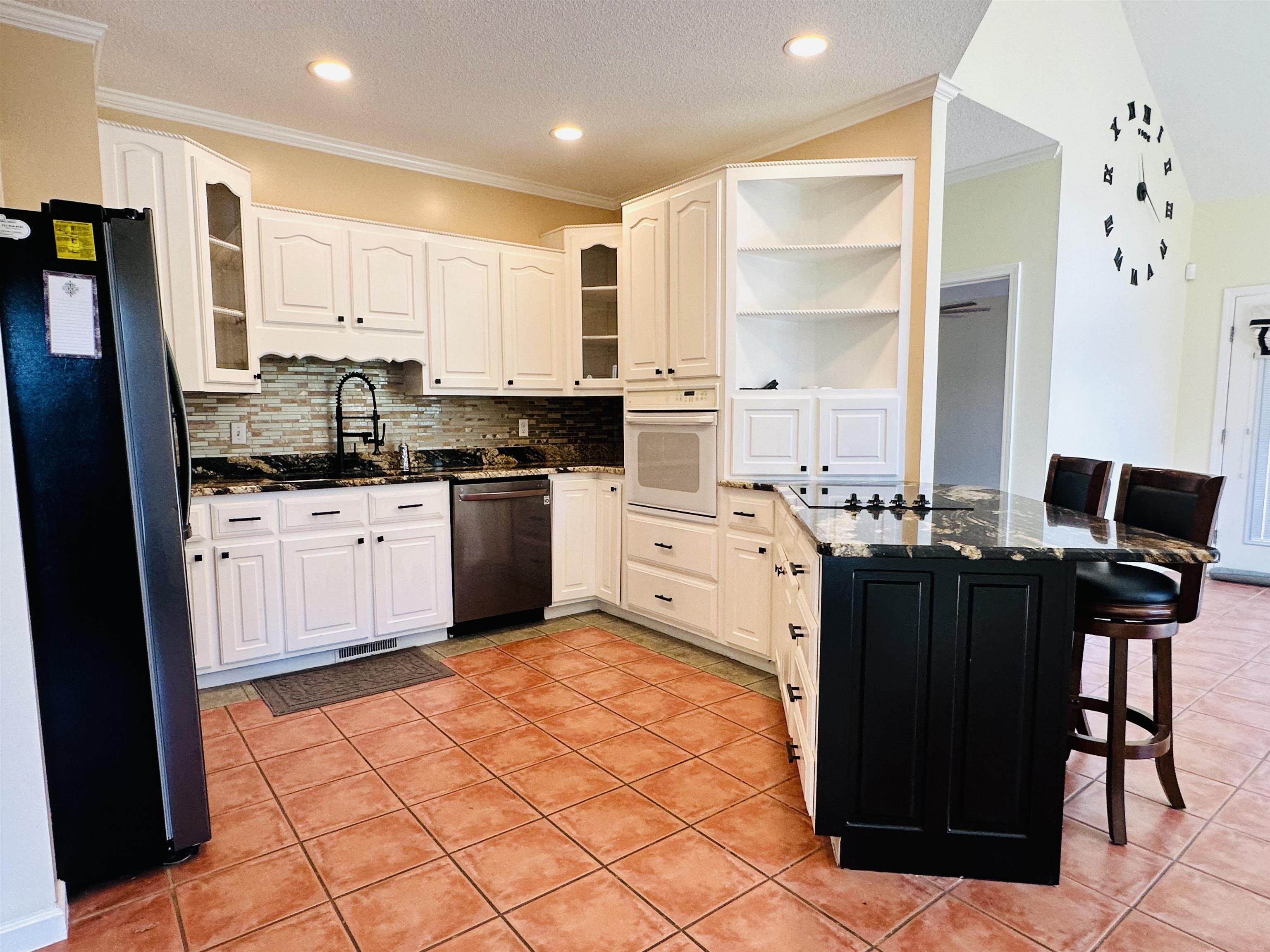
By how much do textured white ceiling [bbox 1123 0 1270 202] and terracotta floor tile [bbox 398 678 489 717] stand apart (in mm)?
5205

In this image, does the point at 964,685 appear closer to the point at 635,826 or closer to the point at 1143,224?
the point at 635,826

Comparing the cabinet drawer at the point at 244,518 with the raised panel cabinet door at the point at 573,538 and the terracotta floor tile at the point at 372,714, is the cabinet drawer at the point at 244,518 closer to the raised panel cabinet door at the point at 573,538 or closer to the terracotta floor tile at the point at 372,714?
the terracotta floor tile at the point at 372,714

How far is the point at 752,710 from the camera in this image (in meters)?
2.94

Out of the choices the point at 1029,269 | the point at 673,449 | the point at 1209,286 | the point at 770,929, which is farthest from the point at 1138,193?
the point at 770,929

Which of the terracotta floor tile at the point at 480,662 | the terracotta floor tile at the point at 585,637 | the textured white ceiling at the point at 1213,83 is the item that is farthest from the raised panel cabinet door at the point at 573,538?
the textured white ceiling at the point at 1213,83

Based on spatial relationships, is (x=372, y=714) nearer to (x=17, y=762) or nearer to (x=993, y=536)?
(x=17, y=762)

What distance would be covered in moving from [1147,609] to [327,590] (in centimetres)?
316

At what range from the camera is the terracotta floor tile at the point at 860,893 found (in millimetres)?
1722

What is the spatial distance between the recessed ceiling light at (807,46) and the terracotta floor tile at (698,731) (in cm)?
261

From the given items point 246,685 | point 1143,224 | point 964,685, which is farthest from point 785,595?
point 1143,224

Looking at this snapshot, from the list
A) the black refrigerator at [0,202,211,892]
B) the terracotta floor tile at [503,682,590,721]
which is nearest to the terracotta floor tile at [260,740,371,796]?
the black refrigerator at [0,202,211,892]

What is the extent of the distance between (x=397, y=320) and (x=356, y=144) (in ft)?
3.17

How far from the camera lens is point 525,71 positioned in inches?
117

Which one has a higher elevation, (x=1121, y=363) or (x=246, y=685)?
(x=1121, y=363)
